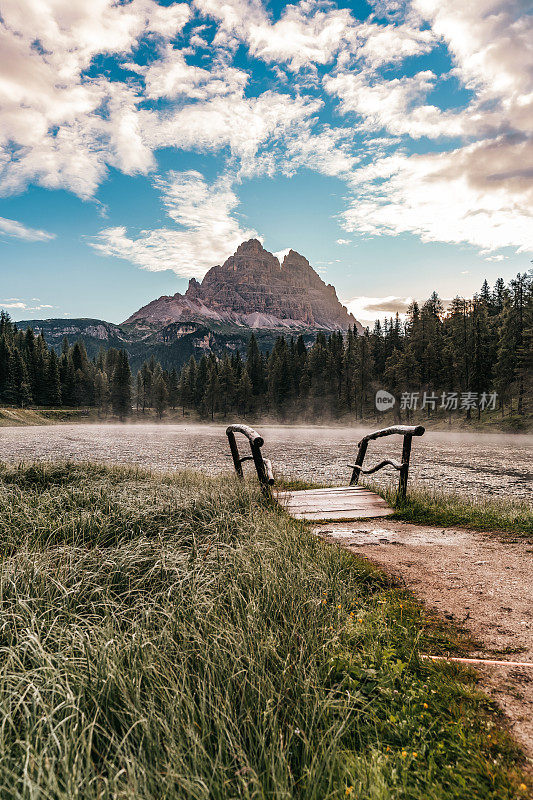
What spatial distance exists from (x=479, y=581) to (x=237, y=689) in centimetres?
291

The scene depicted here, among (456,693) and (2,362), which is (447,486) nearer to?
(456,693)

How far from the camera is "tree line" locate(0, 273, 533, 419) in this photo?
186 ft

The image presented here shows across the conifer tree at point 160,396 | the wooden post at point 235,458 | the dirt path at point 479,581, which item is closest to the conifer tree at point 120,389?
the conifer tree at point 160,396

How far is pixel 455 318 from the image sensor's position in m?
62.8

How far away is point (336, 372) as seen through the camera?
8638 centimetres

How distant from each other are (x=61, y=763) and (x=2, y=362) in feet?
328

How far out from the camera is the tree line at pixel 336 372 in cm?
5681

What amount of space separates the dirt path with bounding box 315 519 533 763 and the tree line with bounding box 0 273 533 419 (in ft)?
159

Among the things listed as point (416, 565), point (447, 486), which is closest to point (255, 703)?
point (416, 565)

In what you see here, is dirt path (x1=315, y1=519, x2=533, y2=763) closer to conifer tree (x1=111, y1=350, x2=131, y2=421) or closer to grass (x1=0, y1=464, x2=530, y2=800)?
grass (x1=0, y1=464, x2=530, y2=800)

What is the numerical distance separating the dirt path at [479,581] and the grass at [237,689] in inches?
8.4
